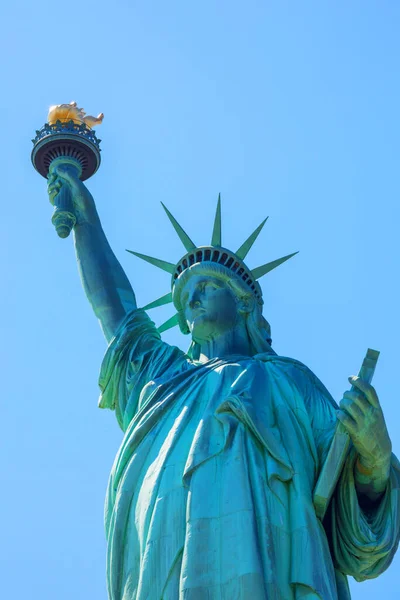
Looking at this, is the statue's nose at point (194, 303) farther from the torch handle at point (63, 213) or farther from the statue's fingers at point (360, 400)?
the statue's fingers at point (360, 400)

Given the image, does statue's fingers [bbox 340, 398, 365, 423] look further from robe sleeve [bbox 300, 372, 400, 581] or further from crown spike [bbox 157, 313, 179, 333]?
crown spike [bbox 157, 313, 179, 333]

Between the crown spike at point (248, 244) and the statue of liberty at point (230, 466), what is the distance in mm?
339

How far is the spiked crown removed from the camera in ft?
49.0

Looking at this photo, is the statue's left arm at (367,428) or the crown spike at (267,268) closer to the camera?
the statue's left arm at (367,428)

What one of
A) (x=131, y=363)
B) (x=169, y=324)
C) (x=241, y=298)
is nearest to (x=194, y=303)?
(x=241, y=298)

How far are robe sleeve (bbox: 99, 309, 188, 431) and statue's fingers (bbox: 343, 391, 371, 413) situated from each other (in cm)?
228

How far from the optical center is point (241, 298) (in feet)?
48.8

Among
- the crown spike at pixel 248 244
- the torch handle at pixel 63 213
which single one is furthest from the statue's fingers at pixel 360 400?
the torch handle at pixel 63 213

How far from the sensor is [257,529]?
1222 cm

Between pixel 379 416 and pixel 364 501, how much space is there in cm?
95

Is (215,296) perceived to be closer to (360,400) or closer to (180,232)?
(180,232)

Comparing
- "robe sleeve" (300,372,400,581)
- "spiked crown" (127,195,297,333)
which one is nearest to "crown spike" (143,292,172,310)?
"spiked crown" (127,195,297,333)

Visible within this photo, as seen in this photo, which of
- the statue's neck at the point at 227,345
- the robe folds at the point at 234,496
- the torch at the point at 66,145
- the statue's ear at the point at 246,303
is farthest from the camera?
the torch at the point at 66,145

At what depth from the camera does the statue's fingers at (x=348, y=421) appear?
1243 centimetres
